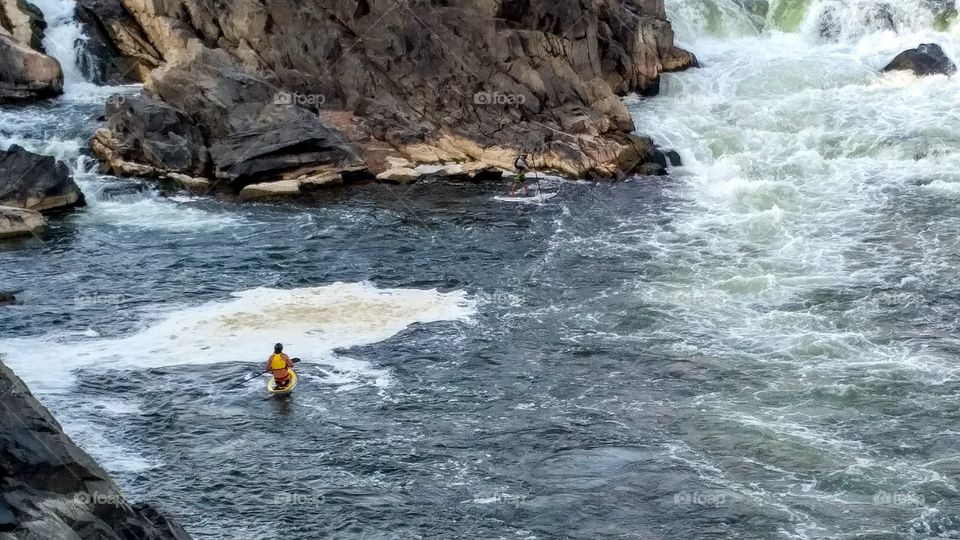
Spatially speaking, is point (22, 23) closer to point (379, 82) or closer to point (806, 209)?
point (379, 82)

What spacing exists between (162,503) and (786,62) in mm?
41304

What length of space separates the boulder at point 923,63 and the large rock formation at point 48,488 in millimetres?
45180

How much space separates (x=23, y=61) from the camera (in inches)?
2135

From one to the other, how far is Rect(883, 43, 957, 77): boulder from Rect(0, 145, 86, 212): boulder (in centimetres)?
3548

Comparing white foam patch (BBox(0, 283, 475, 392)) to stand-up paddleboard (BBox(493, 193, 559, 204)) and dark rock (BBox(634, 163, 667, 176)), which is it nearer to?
stand-up paddleboard (BBox(493, 193, 559, 204))

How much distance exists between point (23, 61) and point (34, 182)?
1143 cm

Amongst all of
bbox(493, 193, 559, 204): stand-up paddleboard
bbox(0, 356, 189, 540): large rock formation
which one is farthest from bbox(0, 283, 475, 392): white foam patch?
bbox(0, 356, 189, 540): large rock formation

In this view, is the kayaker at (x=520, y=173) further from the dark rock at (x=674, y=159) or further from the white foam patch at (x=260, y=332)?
the white foam patch at (x=260, y=332)

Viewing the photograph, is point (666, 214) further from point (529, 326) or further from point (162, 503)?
point (162, 503)

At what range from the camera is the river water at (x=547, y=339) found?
27.0m

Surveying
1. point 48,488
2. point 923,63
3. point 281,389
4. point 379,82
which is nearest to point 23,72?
point 379,82

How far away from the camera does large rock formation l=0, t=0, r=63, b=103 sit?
53938 millimetres

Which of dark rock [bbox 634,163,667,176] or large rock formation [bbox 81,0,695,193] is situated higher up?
large rock formation [bbox 81,0,695,193]

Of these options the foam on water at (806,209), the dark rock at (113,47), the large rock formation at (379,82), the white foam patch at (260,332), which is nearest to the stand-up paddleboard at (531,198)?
the large rock formation at (379,82)
